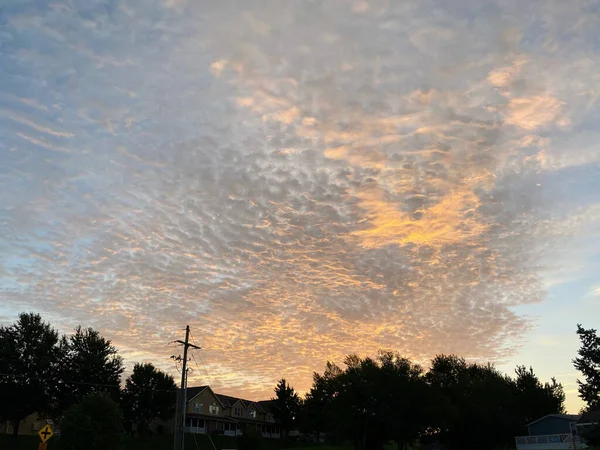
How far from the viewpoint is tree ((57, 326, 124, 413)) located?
7019 cm

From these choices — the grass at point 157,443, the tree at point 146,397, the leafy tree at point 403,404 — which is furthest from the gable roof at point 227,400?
the leafy tree at point 403,404

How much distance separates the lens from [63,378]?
2771 inches

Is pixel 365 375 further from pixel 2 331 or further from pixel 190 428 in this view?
pixel 2 331

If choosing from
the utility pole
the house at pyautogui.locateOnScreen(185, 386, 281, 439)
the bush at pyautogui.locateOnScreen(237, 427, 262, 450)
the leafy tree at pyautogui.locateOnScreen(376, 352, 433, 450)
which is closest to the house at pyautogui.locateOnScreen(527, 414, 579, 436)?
the leafy tree at pyautogui.locateOnScreen(376, 352, 433, 450)

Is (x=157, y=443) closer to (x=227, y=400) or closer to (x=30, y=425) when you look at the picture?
(x=30, y=425)

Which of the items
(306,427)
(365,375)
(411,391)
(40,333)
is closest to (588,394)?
(411,391)

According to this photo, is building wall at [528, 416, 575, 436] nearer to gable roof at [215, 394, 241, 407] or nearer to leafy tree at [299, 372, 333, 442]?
leafy tree at [299, 372, 333, 442]

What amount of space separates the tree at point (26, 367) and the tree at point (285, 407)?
146ft

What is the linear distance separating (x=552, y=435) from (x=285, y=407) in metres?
54.4

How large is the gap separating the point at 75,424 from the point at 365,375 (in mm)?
39940

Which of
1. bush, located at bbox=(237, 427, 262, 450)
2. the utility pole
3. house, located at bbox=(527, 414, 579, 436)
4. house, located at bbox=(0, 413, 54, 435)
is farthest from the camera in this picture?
house, located at bbox=(0, 413, 54, 435)

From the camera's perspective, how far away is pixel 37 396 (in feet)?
218

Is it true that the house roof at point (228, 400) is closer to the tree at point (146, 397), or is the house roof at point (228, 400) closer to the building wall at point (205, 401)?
the building wall at point (205, 401)

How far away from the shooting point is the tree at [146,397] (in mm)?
77312
